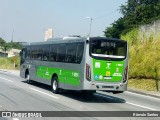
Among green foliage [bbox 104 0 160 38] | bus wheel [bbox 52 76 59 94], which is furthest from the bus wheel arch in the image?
green foliage [bbox 104 0 160 38]

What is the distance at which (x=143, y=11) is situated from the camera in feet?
201

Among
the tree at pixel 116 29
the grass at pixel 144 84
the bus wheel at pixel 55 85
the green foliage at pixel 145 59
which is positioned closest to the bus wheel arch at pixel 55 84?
the bus wheel at pixel 55 85

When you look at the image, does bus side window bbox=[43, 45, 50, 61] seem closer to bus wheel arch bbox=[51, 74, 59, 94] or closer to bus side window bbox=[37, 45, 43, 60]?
bus side window bbox=[37, 45, 43, 60]

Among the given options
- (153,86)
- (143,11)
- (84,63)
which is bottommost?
(153,86)

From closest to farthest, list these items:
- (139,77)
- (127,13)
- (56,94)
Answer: (56,94)
(139,77)
(127,13)

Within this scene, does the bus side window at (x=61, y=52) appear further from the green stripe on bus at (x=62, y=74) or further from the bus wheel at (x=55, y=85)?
the bus wheel at (x=55, y=85)

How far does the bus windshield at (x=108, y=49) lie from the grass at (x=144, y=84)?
9.63m

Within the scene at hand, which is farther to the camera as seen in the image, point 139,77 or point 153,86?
point 139,77

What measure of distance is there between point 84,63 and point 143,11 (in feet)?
151

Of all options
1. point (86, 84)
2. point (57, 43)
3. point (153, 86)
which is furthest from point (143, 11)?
point (86, 84)

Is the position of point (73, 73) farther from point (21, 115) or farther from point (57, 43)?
point (21, 115)

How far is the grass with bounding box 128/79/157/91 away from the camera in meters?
26.9

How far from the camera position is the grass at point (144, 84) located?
26862 millimetres

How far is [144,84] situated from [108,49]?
11530 millimetres
